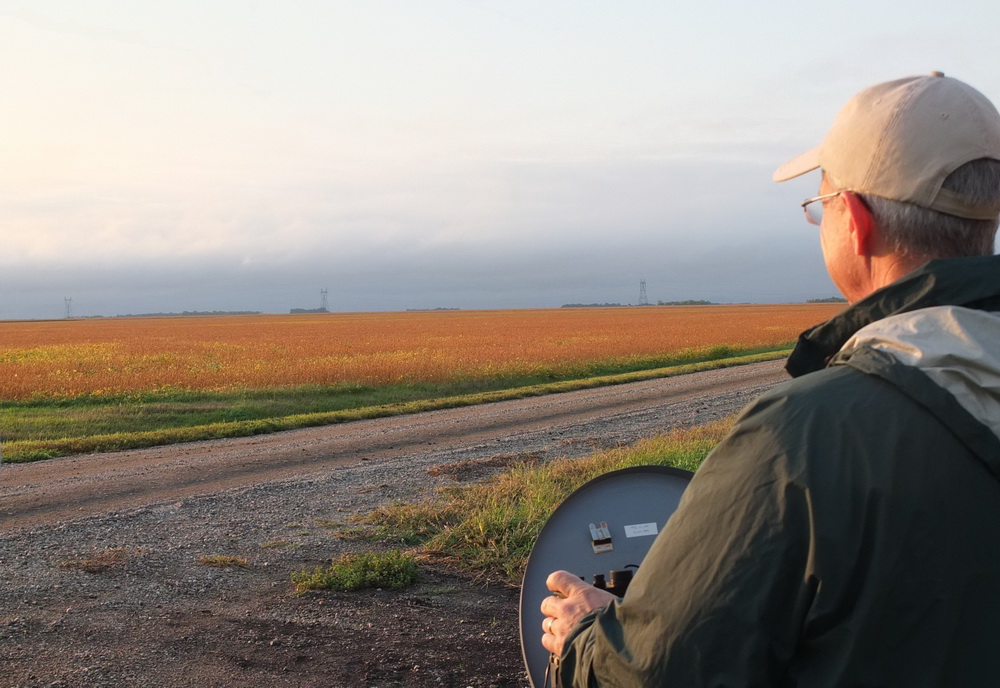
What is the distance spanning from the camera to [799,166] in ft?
5.90

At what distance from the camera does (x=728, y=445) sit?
4.50ft

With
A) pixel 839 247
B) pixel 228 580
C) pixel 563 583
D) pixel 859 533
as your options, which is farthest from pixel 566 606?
pixel 228 580

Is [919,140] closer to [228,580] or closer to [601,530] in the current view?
[601,530]

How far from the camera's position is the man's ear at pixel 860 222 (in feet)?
5.13

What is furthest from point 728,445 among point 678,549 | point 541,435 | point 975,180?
point 541,435

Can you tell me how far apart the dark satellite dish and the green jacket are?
39.9 inches

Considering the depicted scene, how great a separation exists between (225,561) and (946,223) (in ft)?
17.8

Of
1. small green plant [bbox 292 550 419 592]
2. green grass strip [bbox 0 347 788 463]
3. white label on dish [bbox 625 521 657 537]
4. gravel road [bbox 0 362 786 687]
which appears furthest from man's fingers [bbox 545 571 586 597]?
green grass strip [bbox 0 347 788 463]

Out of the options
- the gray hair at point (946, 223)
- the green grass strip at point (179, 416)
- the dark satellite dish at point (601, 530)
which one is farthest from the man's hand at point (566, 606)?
the green grass strip at point (179, 416)

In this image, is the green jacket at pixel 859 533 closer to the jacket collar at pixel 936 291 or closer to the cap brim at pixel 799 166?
the jacket collar at pixel 936 291

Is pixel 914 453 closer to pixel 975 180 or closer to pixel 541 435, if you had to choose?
pixel 975 180

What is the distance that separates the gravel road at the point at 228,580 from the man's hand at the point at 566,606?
249 centimetres

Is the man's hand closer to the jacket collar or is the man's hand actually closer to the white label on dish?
the white label on dish

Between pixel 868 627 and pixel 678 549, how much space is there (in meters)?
0.28
